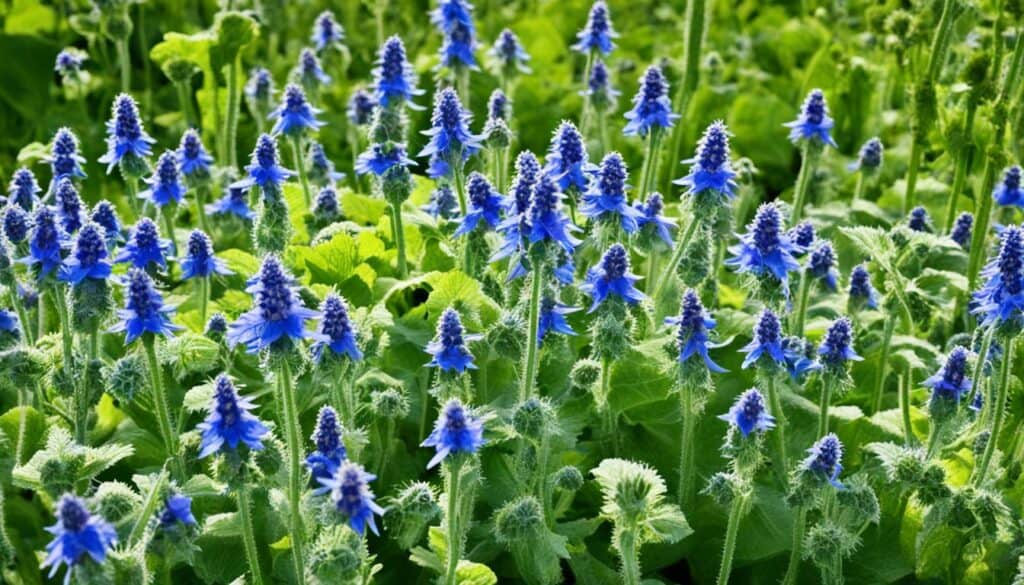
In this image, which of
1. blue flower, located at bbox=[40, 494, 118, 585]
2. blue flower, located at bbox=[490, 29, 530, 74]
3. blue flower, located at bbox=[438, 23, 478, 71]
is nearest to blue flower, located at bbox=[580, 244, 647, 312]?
blue flower, located at bbox=[40, 494, 118, 585]

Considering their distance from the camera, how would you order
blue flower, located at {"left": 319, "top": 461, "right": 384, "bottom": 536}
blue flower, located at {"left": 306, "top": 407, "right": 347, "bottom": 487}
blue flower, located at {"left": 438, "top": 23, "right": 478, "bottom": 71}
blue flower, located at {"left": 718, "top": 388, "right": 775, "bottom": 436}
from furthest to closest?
blue flower, located at {"left": 438, "top": 23, "right": 478, "bottom": 71}, blue flower, located at {"left": 718, "top": 388, "right": 775, "bottom": 436}, blue flower, located at {"left": 306, "top": 407, "right": 347, "bottom": 487}, blue flower, located at {"left": 319, "top": 461, "right": 384, "bottom": 536}

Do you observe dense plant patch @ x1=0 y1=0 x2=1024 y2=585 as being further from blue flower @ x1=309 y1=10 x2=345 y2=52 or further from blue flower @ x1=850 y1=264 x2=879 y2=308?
blue flower @ x1=309 y1=10 x2=345 y2=52

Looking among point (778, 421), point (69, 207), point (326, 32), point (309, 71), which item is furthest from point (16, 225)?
point (326, 32)

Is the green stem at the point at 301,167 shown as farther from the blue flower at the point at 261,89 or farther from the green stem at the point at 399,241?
the blue flower at the point at 261,89

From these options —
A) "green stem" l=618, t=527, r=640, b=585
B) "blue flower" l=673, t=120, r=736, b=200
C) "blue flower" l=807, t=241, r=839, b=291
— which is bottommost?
"green stem" l=618, t=527, r=640, b=585

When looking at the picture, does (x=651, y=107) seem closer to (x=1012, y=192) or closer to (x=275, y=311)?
(x=1012, y=192)

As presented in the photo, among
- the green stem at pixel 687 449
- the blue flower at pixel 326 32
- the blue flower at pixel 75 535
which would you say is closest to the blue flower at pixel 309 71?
the blue flower at pixel 326 32
